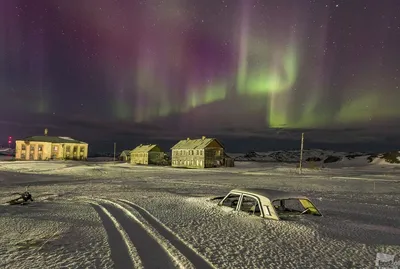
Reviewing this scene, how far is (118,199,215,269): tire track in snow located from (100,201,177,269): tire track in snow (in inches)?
17.1

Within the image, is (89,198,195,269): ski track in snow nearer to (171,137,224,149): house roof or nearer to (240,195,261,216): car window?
(240,195,261,216): car window

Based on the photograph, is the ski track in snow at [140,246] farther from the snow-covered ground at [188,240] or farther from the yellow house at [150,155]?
the yellow house at [150,155]

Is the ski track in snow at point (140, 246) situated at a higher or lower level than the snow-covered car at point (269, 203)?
lower

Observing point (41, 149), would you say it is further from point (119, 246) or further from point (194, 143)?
point (119, 246)

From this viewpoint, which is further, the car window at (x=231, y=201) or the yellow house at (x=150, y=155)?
the yellow house at (x=150, y=155)

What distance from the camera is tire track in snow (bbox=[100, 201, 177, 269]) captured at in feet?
22.3

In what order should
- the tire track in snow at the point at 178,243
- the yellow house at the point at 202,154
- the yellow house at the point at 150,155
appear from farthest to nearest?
the yellow house at the point at 150,155, the yellow house at the point at 202,154, the tire track in snow at the point at 178,243

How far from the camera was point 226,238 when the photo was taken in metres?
9.12

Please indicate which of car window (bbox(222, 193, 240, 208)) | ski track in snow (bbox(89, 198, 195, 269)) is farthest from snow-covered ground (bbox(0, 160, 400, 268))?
car window (bbox(222, 193, 240, 208))

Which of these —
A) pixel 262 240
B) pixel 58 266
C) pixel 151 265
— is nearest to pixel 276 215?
pixel 262 240

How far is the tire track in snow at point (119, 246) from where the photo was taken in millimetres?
6878

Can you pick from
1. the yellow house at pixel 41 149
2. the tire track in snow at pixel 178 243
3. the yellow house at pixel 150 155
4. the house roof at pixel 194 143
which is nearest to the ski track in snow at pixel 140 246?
the tire track in snow at pixel 178 243

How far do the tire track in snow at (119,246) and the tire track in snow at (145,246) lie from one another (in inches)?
5.7

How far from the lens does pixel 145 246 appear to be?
26.8ft
